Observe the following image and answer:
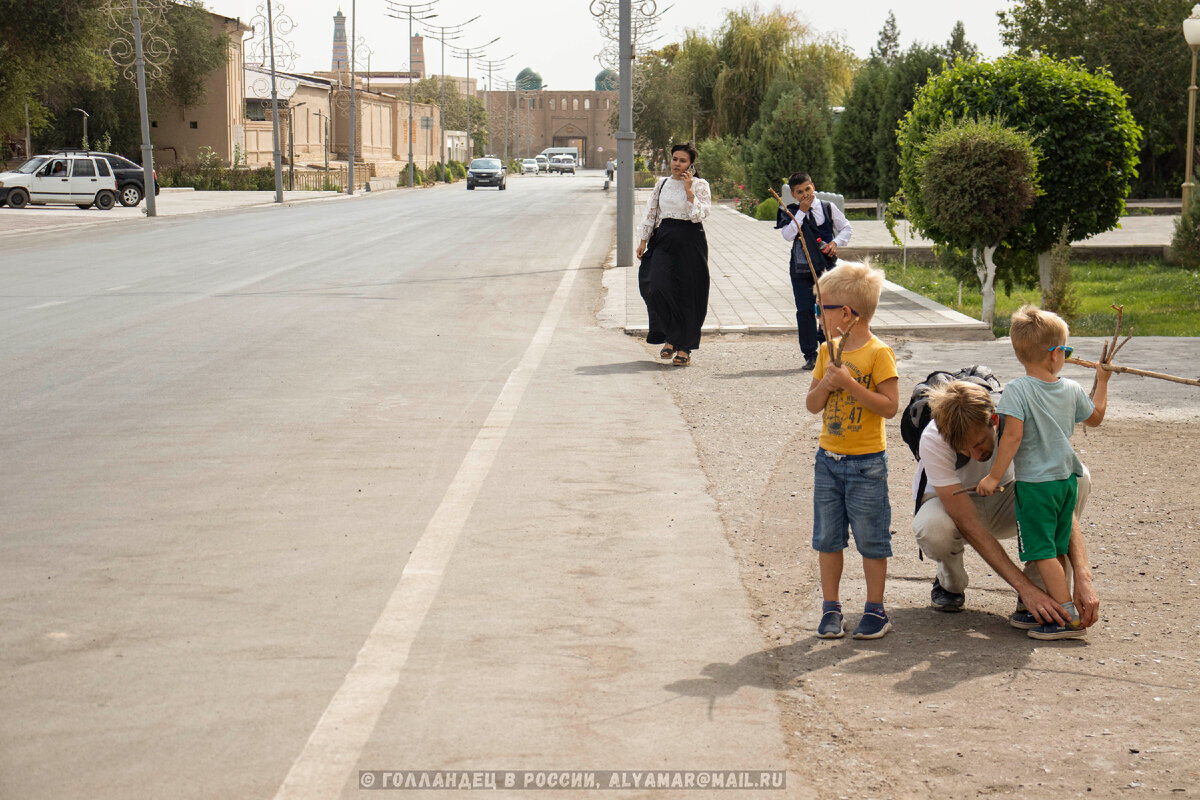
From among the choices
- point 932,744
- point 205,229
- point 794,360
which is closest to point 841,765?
point 932,744

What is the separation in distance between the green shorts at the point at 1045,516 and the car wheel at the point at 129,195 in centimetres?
4110

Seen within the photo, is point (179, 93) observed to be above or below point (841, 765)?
above

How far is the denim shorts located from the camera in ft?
15.3

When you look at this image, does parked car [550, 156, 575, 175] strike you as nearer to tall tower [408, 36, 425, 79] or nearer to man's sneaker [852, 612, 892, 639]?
tall tower [408, 36, 425, 79]

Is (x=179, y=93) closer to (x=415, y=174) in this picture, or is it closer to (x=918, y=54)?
(x=415, y=174)

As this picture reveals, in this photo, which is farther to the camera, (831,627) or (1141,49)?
(1141,49)

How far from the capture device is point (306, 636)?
4.41 m

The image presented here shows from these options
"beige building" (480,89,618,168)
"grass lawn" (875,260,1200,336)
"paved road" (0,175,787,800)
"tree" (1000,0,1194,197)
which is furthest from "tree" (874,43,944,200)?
"beige building" (480,89,618,168)

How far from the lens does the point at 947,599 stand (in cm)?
490

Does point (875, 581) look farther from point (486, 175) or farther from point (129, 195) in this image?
point (486, 175)

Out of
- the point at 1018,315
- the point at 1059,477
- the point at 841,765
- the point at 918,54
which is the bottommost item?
the point at 841,765

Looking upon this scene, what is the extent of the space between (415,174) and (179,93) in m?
16.5

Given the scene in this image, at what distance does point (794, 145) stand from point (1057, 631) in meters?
32.2

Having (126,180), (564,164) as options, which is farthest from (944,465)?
(564,164)
